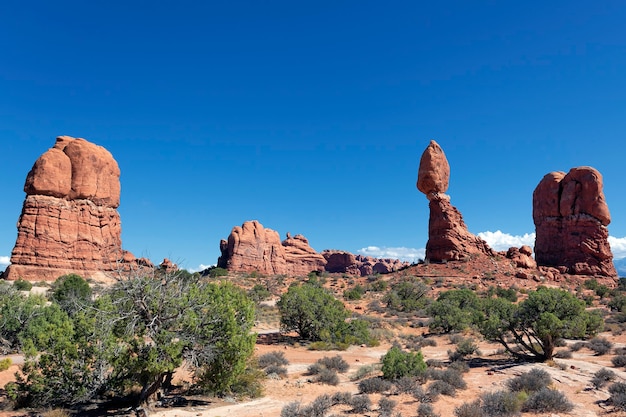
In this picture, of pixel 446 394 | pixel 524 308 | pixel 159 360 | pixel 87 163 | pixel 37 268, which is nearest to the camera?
pixel 159 360

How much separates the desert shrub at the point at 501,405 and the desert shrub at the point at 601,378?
3.09m

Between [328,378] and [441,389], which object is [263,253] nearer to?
[328,378]

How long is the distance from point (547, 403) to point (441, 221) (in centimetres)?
4485

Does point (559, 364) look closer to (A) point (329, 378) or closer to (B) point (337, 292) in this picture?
(A) point (329, 378)

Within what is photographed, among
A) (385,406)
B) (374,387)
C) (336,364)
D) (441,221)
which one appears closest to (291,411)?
(385,406)

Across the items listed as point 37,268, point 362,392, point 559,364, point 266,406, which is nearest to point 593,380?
point 559,364

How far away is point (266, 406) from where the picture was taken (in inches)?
403

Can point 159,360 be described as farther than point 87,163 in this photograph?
No

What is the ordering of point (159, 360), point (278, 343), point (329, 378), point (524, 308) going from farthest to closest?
point (278, 343) < point (524, 308) < point (329, 378) < point (159, 360)

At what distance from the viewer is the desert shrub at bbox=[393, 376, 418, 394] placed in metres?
11.2

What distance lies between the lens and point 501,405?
9.18 m

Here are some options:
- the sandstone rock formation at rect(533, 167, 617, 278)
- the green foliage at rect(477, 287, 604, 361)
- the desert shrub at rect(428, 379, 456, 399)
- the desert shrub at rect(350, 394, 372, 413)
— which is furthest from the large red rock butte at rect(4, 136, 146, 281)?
the sandstone rock formation at rect(533, 167, 617, 278)

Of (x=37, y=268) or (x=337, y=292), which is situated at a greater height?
(x=37, y=268)

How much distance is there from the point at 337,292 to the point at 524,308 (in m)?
31.0
